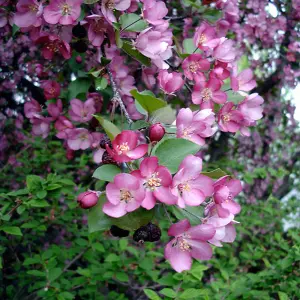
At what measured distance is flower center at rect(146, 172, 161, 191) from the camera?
0.92 meters

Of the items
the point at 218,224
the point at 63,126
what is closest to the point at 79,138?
the point at 63,126

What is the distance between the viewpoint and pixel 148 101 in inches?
40.8

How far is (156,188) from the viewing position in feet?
3.04

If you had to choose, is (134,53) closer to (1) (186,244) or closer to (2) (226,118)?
(2) (226,118)

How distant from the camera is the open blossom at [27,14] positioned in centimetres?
131

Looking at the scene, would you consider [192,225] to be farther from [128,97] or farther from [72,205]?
[72,205]

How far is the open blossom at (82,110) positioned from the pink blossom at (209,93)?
0.38 m

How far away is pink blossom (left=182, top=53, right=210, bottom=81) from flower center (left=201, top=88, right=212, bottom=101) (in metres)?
0.05

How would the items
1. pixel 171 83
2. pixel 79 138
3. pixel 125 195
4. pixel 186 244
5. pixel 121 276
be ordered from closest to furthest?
pixel 125 195 → pixel 186 244 → pixel 171 83 → pixel 79 138 → pixel 121 276

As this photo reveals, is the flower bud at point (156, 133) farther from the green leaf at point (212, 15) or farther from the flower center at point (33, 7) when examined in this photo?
the green leaf at point (212, 15)

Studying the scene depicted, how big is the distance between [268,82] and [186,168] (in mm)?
2489

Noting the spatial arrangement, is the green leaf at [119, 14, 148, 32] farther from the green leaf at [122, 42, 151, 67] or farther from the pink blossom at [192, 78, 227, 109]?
the pink blossom at [192, 78, 227, 109]

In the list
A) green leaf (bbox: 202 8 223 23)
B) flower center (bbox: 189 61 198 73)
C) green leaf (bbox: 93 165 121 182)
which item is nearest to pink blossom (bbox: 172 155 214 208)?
green leaf (bbox: 93 165 121 182)

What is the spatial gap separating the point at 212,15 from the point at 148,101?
2.97 ft
